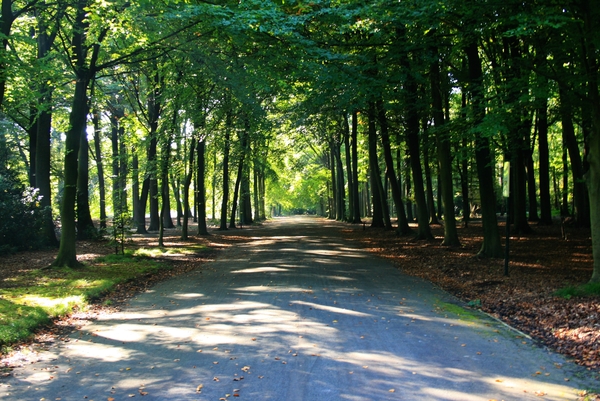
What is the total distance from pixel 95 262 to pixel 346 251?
9.57 meters

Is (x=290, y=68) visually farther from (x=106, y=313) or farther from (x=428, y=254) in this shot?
(x=428, y=254)

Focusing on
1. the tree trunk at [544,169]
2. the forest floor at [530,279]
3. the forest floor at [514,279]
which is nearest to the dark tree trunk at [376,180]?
the forest floor at [514,279]

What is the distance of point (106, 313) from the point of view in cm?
903

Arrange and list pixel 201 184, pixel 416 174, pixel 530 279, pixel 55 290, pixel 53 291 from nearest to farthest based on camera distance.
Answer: pixel 53 291, pixel 55 290, pixel 530 279, pixel 416 174, pixel 201 184

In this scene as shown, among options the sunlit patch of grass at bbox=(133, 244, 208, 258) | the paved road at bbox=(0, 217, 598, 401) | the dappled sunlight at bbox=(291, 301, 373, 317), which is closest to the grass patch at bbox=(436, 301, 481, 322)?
the paved road at bbox=(0, 217, 598, 401)

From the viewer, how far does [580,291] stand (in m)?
8.88

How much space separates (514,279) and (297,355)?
24.1 feet

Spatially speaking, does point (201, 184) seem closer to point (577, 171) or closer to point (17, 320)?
point (577, 171)

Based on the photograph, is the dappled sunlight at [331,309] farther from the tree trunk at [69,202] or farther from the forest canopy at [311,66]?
the tree trunk at [69,202]

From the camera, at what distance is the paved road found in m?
4.91

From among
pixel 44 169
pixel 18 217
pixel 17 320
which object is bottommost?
pixel 17 320

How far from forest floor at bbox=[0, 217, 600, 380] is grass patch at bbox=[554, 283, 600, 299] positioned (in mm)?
144

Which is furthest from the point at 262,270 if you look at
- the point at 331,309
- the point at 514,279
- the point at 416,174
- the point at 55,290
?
the point at 416,174

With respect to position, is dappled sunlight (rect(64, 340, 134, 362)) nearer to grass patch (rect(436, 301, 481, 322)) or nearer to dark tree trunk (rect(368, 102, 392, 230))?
grass patch (rect(436, 301, 481, 322))
